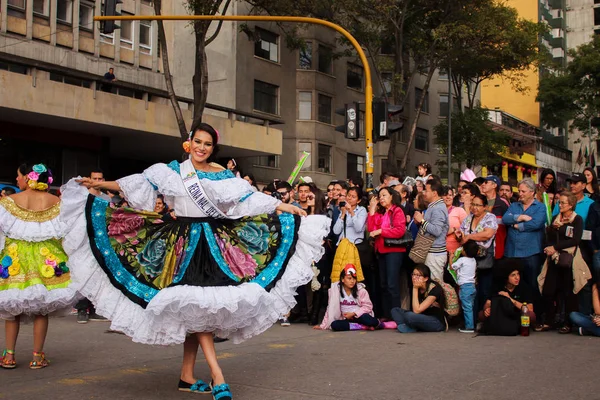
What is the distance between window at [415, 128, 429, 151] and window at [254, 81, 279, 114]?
15047 mm

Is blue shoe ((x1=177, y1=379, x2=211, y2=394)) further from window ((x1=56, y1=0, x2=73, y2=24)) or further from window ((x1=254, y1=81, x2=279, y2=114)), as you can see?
window ((x1=254, y1=81, x2=279, y2=114))

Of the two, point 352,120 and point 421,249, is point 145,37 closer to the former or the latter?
point 352,120

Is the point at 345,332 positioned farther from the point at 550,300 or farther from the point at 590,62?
the point at 590,62

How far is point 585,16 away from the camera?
84.5 metres

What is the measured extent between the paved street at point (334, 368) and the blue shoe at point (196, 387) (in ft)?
0.22

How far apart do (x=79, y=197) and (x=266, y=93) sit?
32.3m

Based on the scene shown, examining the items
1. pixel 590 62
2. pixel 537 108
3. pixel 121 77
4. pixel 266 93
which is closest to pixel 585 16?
pixel 537 108

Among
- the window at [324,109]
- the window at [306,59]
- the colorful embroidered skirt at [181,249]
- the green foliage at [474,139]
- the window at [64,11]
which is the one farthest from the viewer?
the green foliage at [474,139]

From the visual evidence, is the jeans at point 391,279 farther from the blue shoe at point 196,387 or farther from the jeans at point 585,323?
the blue shoe at point 196,387

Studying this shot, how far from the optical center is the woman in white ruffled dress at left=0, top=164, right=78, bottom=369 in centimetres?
707

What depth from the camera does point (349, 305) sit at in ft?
34.0

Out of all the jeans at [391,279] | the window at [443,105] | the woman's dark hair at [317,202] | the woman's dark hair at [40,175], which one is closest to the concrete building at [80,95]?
the woman's dark hair at [317,202]

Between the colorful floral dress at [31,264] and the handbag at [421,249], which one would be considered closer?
the colorful floral dress at [31,264]

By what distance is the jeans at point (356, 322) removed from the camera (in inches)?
397
